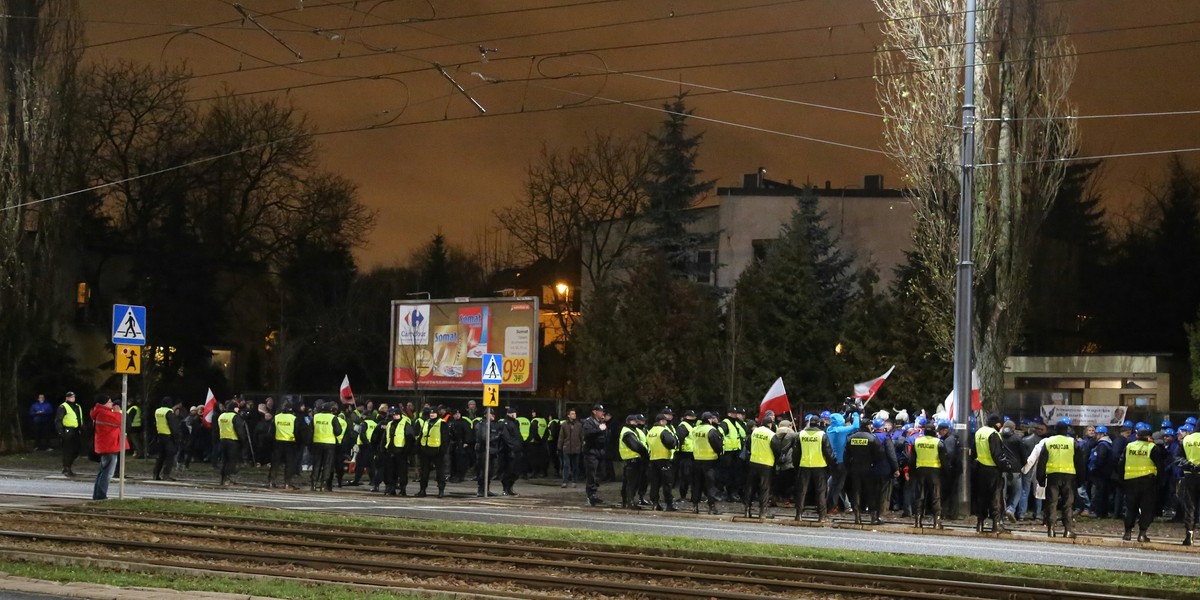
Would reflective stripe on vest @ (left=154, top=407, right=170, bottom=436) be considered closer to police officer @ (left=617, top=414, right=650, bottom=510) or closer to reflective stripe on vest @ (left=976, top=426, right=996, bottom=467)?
police officer @ (left=617, top=414, right=650, bottom=510)

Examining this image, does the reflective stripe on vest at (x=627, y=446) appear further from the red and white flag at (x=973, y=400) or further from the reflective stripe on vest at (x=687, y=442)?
the red and white flag at (x=973, y=400)

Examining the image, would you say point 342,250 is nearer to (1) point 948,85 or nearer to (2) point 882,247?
(2) point 882,247

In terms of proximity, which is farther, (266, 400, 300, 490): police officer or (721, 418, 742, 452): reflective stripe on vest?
(266, 400, 300, 490): police officer

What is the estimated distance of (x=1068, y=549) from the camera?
2059cm

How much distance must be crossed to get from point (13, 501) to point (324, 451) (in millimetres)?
6954

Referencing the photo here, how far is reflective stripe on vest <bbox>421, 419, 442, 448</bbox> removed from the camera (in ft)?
94.0

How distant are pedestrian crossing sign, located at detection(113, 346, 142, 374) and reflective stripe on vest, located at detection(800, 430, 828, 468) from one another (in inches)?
455

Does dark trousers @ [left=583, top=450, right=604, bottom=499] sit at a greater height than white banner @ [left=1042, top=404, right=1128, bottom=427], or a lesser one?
lesser

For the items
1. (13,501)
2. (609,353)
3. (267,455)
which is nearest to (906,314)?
(609,353)

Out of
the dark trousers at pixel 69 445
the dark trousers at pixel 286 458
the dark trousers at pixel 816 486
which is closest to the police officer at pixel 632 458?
the dark trousers at pixel 816 486

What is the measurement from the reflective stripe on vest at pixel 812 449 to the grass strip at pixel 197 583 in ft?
38.5

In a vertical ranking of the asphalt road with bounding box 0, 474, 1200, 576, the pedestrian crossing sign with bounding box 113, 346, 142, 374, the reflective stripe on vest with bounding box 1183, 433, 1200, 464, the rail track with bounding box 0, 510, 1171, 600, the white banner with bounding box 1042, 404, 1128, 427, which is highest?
the pedestrian crossing sign with bounding box 113, 346, 142, 374

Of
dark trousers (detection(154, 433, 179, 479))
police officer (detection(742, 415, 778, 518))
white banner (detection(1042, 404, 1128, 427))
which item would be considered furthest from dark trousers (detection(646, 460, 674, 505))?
dark trousers (detection(154, 433, 179, 479))

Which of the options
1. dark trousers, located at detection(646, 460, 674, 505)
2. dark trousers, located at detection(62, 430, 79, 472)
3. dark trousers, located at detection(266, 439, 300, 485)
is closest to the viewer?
dark trousers, located at detection(646, 460, 674, 505)
